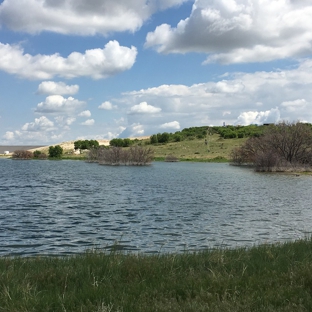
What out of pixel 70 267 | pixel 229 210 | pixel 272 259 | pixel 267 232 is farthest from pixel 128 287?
pixel 229 210

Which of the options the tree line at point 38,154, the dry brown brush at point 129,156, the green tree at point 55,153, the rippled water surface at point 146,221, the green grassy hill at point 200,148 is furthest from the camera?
the green tree at point 55,153

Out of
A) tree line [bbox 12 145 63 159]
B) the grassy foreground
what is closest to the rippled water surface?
the grassy foreground

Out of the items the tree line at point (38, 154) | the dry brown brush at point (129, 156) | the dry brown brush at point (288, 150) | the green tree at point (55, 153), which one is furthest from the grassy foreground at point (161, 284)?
the green tree at point (55, 153)

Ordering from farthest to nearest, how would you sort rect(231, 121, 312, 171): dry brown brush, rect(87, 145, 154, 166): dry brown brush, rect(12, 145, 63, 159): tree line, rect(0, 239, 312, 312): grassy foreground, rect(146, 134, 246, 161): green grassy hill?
1. rect(12, 145, 63, 159): tree line
2. rect(146, 134, 246, 161): green grassy hill
3. rect(87, 145, 154, 166): dry brown brush
4. rect(231, 121, 312, 171): dry brown brush
5. rect(0, 239, 312, 312): grassy foreground

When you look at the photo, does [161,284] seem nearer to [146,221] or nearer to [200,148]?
[146,221]

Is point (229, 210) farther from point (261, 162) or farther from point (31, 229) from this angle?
point (261, 162)

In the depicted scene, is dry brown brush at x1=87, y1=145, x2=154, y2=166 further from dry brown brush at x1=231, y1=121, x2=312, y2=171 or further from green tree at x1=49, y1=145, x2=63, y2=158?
green tree at x1=49, y1=145, x2=63, y2=158

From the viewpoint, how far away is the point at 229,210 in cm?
3034

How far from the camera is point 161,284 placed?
8.27 metres

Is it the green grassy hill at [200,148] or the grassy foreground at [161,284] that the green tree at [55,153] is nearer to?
the green grassy hill at [200,148]

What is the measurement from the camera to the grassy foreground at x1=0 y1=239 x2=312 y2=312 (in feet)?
22.9

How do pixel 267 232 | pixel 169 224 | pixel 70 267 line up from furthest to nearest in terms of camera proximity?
pixel 169 224 < pixel 267 232 < pixel 70 267

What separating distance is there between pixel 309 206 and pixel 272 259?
24.3m

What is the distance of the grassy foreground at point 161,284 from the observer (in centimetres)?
→ 698
